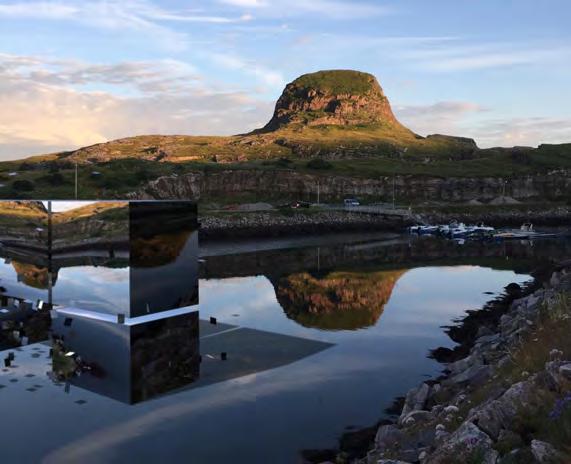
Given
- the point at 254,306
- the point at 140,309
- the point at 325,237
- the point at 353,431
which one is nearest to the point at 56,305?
the point at 140,309

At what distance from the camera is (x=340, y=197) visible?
475 feet

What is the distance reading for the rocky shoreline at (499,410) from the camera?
10422mm

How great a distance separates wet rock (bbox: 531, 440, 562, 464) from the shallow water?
28.4 ft

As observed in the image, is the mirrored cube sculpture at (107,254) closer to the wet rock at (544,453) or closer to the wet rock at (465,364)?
the wet rock at (465,364)

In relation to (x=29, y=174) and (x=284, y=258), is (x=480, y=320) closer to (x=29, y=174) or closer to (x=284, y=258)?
(x=284, y=258)

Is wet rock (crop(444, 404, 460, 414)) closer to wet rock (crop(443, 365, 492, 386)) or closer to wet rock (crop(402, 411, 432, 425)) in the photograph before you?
wet rock (crop(402, 411, 432, 425))

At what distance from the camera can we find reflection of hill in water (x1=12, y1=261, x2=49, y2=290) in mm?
30047

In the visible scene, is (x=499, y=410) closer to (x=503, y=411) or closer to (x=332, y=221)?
(x=503, y=411)

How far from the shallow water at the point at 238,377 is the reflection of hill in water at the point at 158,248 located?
1329mm

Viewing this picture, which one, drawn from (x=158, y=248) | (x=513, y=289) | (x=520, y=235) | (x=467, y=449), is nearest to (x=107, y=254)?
(x=158, y=248)

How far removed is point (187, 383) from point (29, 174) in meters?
108

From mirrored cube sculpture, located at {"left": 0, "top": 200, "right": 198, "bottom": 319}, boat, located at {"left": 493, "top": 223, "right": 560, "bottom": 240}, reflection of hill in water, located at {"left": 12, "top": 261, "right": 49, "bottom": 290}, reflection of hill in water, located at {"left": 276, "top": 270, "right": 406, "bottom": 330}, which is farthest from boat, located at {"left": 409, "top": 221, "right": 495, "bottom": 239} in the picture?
reflection of hill in water, located at {"left": 12, "top": 261, "right": 49, "bottom": 290}

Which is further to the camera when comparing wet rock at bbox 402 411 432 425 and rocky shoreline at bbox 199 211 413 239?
rocky shoreline at bbox 199 211 413 239

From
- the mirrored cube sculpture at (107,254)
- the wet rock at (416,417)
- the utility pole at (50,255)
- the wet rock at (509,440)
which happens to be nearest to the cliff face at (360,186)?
the mirrored cube sculpture at (107,254)
